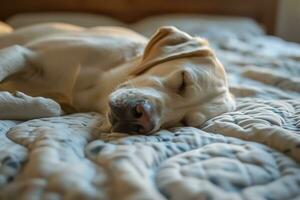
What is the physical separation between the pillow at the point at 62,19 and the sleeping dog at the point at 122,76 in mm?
977

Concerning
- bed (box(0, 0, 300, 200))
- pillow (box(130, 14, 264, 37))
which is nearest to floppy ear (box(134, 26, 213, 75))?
bed (box(0, 0, 300, 200))

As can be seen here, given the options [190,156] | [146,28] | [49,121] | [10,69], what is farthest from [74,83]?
[146,28]

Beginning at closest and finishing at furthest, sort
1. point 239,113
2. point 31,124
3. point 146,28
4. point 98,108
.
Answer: point 31,124 → point 239,113 → point 98,108 → point 146,28

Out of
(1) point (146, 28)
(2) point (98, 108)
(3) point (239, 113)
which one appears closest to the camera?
(3) point (239, 113)

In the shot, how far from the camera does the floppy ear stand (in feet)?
4.24

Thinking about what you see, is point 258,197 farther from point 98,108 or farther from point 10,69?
point 10,69

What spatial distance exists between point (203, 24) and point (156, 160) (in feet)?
7.22

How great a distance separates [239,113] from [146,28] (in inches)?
65.7

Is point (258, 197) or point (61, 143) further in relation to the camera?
point (61, 143)

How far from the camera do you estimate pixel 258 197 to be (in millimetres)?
737

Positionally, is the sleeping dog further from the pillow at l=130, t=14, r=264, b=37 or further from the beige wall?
the beige wall

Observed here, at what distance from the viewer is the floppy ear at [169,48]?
129cm

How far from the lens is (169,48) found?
1328 mm

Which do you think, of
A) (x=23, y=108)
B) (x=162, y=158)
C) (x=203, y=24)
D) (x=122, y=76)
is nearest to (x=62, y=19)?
(x=203, y=24)
